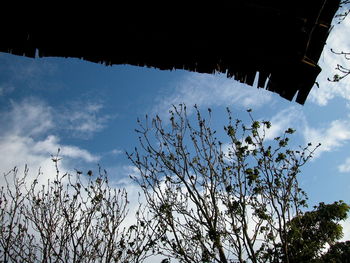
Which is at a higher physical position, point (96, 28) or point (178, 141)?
point (178, 141)

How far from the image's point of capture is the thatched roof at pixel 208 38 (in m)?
1.46

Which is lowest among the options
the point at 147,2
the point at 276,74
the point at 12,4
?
the point at 276,74

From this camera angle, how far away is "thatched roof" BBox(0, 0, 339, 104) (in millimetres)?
1465

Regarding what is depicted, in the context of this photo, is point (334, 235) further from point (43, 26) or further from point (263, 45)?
point (43, 26)

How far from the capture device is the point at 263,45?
1.61 m

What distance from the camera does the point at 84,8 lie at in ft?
4.86

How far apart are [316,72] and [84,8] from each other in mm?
1588

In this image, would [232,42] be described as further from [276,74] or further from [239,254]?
[239,254]

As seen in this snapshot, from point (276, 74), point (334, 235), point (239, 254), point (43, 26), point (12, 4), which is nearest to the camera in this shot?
point (12, 4)

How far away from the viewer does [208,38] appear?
1.62m

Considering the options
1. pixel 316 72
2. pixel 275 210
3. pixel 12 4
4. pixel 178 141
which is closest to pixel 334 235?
pixel 275 210

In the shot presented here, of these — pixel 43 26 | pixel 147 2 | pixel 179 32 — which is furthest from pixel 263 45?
pixel 43 26

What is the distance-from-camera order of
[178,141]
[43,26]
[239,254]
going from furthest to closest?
[178,141], [239,254], [43,26]

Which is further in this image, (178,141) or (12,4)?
(178,141)
